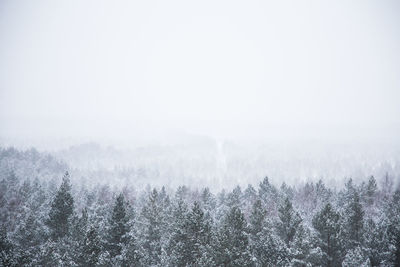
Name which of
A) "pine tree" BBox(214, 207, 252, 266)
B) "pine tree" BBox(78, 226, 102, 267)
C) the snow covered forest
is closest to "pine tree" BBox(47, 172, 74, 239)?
the snow covered forest

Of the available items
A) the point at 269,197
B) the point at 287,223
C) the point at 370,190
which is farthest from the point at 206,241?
the point at 370,190

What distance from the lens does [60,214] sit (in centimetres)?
2930

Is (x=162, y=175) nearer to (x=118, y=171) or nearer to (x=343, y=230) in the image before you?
(x=118, y=171)

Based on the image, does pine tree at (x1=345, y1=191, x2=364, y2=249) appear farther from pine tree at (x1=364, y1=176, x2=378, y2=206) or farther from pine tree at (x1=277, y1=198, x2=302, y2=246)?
pine tree at (x1=364, y1=176, x2=378, y2=206)

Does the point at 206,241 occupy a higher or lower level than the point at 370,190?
higher

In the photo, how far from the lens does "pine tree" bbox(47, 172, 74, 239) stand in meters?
29.0

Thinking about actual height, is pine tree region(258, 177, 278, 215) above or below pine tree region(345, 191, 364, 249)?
below

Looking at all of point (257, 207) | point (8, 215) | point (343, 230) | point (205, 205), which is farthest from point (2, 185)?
point (343, 230)

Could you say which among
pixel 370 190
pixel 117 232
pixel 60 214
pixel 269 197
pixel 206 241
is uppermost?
pixel 117 232

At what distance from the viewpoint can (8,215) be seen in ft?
161

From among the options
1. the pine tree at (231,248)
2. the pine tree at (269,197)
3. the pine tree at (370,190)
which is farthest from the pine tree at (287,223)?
the pine tree at (370,190)

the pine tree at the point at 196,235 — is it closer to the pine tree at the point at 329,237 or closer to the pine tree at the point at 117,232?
the pine tree at the point at 117,232

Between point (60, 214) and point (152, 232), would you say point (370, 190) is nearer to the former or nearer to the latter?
point (152, 232)

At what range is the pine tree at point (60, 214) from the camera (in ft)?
95.2
